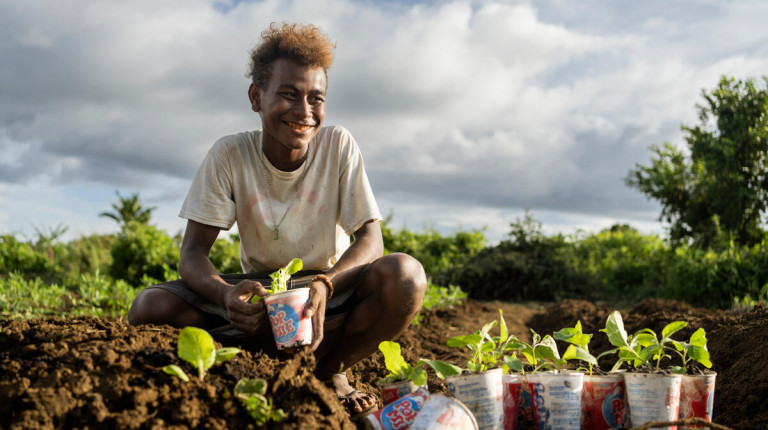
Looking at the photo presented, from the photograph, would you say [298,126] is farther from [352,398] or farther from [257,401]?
[257,401]

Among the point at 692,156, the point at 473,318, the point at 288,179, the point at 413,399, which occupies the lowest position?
the point at 473,318

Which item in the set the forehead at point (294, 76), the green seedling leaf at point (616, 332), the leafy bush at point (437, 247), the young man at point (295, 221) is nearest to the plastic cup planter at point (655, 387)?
the green seedling leaf at point (616, 332)

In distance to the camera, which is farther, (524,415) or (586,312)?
(586,312)

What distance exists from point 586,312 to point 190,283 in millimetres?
5138

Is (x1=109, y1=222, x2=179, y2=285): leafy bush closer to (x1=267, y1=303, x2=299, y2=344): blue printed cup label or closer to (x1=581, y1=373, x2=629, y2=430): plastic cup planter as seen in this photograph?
(x1=267, y1=303, x2=299, y2=344): blue printed cup label

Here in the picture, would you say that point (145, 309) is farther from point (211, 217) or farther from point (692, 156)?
point (692, 156)

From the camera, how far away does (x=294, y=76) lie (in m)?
3.16

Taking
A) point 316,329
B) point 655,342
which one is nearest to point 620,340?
point 655,342

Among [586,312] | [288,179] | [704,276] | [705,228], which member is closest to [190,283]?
[288,179]

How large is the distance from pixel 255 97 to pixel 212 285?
3.82ft

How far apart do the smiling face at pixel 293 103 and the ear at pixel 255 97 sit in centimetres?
6

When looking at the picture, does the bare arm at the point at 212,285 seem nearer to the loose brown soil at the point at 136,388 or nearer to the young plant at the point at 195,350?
the loose brown soil at the point at 136,388

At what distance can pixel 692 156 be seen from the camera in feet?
42.4

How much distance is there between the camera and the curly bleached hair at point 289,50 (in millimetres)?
3213
